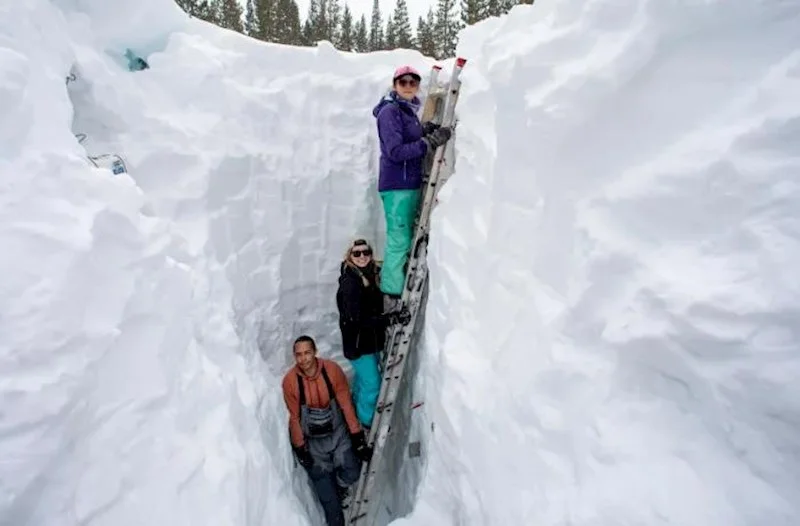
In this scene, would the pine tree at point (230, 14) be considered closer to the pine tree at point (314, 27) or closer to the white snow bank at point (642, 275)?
the pine tree at point (314, 27)

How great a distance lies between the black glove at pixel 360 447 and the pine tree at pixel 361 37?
31417 mm

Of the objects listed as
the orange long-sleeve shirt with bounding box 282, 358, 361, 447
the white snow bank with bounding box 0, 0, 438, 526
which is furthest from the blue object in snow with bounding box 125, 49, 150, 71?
the orange long-sleeve shirt with bounding box 282, 358, 361, 447

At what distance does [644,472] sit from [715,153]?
49.3 inches

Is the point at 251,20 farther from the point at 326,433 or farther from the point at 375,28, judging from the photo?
the point at 326,433

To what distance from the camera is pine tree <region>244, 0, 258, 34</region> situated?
23825 mm

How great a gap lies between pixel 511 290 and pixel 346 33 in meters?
31.5

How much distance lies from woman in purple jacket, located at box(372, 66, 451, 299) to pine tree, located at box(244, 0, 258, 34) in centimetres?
2179

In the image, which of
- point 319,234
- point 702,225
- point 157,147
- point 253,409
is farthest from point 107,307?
point 319,234

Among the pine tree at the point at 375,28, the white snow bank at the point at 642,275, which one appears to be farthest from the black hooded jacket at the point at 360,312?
the pine tree at the point at 375,28

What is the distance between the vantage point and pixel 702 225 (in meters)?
1.92

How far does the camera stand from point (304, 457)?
4.96m

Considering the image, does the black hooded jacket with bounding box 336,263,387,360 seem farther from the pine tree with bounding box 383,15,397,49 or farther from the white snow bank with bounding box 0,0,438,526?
the pine tree with bounding box 383,15,397,49

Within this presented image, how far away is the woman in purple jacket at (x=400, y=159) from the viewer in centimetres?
453

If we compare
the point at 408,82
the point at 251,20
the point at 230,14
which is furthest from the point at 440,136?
the point at 251,20
